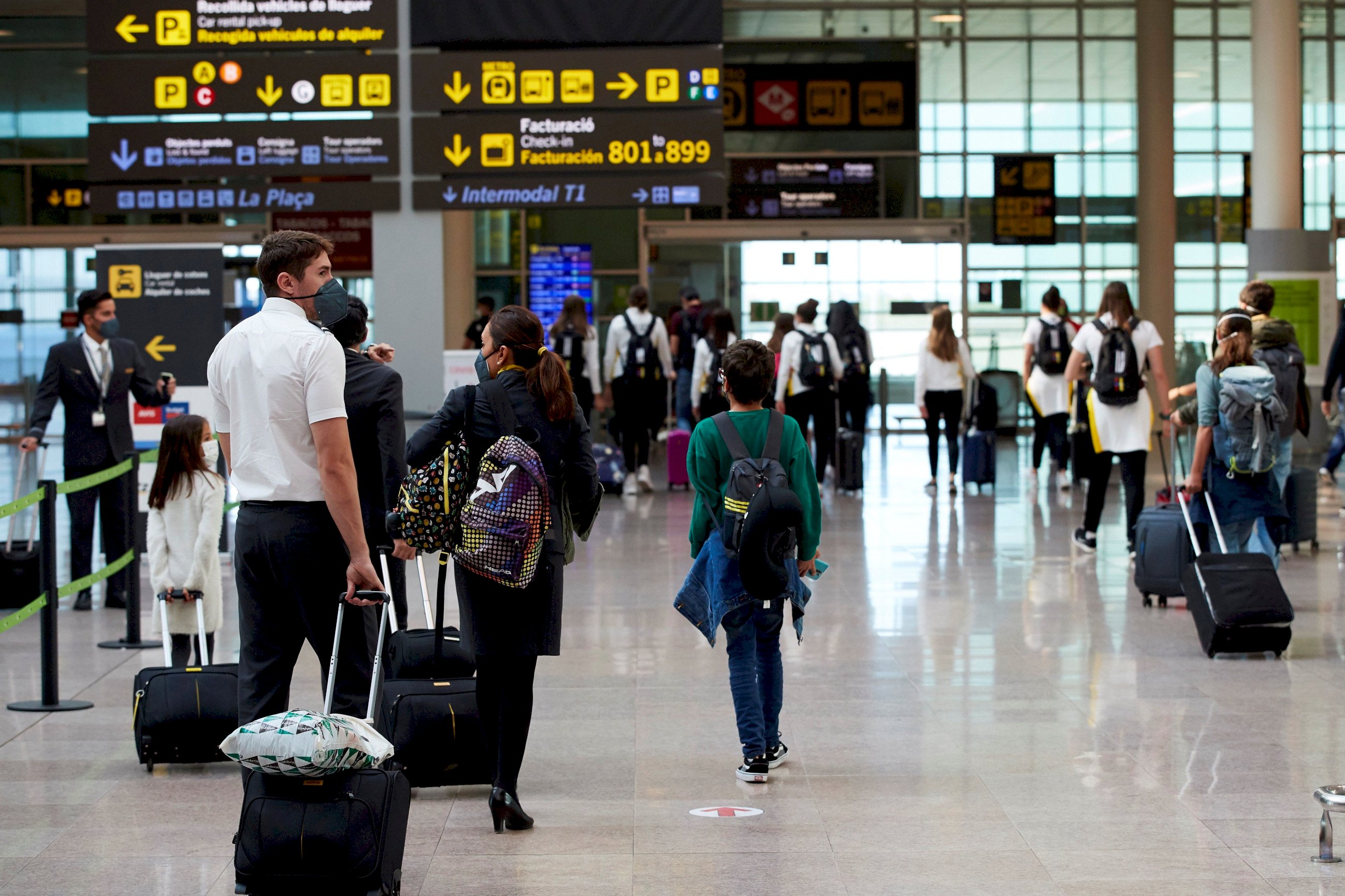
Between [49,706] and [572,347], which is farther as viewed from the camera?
[572,347]

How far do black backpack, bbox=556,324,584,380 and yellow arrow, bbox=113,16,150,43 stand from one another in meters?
4.56

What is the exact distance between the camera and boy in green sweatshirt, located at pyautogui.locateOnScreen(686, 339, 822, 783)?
5.55 m

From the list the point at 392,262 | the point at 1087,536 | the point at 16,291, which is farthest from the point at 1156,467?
the point at 16,291

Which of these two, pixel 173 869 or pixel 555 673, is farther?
pixel 555 673

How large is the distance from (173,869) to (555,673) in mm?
2945

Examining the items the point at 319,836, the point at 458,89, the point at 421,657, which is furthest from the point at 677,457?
the point at 319,836

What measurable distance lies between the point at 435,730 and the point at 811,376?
10.2 metres

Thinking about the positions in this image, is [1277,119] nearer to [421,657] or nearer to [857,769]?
[857,769]

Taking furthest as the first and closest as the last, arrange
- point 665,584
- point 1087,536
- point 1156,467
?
point 1156,467, point 1087,536, point 665,584

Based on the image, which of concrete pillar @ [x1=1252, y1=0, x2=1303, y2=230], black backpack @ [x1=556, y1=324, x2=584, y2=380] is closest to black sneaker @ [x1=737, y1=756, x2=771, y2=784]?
black backpack @ [x1=556, y1=324, x2=584, y2=380]

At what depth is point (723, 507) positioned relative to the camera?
5590 millimetres

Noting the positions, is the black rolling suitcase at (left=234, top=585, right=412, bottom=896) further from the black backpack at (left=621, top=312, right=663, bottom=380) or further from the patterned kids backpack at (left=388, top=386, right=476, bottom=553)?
the black backpack at (left=621, top=312, right=663, bottom=380)

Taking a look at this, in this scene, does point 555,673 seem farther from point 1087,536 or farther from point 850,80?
point 850,80

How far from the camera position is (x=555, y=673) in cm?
744
